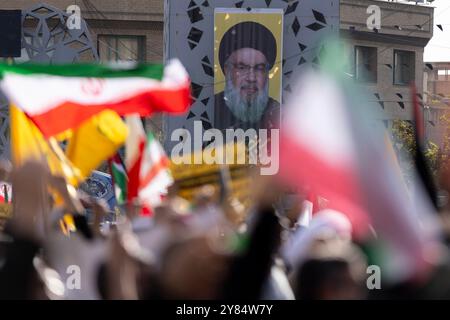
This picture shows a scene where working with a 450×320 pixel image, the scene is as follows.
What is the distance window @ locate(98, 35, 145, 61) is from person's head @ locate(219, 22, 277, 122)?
17815 millimetres

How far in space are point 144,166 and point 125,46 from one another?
32453 millimetres

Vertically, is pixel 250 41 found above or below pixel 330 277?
above

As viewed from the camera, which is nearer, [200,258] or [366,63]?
[200,258]

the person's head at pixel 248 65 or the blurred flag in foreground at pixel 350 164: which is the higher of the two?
the person's head at pixel 248 65

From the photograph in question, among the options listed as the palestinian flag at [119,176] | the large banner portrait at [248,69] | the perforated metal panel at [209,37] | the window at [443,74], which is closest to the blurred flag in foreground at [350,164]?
the palestinian flag at [119,176]

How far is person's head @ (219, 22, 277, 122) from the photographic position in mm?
22188

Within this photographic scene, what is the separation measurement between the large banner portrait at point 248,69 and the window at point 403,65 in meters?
21.7

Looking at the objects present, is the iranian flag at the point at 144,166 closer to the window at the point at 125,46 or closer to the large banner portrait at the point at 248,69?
the large banner portrait at the point at 248,69

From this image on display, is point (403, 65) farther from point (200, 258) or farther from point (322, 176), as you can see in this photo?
point (200, 258)

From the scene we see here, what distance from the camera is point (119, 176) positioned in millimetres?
8312

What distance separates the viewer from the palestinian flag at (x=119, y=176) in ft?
27.0

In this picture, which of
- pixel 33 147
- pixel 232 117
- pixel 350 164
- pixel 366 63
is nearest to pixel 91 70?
pixel 33 147
